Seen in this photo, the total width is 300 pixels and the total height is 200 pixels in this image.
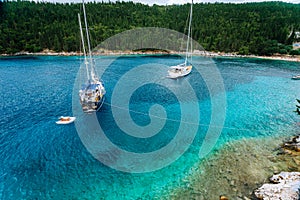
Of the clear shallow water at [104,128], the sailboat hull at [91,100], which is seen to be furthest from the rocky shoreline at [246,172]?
the sailboat hull at [91,100]

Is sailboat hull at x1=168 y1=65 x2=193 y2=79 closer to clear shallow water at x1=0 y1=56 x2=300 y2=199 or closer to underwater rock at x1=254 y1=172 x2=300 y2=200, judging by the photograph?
clear shallow water at x1=0 y1=56 x2=300 y2=199

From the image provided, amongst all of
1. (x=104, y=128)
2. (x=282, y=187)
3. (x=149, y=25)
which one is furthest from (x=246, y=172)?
(x=149, y=25)

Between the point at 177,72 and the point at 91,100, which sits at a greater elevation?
the point at 177,72

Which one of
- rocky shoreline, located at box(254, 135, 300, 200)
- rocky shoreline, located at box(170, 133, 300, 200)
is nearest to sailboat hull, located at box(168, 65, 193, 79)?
rocky shoreline, located at box(170, 133, 300, 200)

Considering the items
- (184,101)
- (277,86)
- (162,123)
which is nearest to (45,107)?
(162,123)

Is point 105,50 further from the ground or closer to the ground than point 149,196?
further from the ground

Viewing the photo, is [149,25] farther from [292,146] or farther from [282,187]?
[282,187]

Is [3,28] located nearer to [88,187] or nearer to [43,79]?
[43,79]
